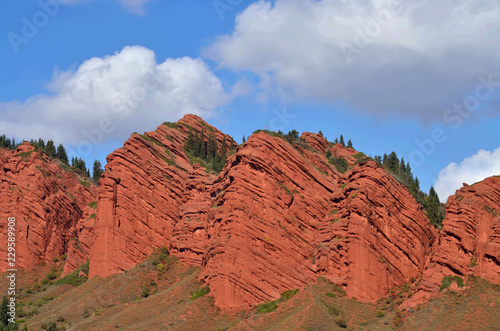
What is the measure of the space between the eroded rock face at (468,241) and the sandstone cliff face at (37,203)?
223 feet

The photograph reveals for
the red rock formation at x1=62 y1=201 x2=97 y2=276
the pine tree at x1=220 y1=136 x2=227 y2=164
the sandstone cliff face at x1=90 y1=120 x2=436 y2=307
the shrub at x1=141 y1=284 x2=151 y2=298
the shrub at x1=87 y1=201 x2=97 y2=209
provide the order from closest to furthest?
1. the sandstone cliff face at x1=90 y1=120 x2=436 y2=307
2. the shrub at x1=141 y1=284 x2=151 y2=298
3. the red rock formation at x1=62 y1=201 x2=97 y2=276
4. the shrub at x1=87 y1=201 x2=97 y2=209
5. the pine tree at x1=220 y1=136 x2=227 y2=164

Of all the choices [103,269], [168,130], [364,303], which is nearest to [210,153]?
[168,130]

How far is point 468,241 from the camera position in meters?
113

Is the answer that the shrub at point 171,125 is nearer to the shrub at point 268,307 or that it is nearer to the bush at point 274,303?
the bush at point 274,303

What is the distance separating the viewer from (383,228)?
125125mm

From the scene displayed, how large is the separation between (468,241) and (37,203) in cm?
7518

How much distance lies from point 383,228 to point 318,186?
12557mm

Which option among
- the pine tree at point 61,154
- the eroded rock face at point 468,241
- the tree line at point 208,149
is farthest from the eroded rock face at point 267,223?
the pine tree at point 61,154

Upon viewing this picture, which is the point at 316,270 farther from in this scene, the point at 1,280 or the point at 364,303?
the point at 1,280

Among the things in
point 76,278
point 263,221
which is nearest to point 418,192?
point 263,221

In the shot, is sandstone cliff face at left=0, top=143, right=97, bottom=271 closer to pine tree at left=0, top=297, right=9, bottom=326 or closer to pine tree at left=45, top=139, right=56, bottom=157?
pine tree at left=45, top=139, right=56, bottom=157

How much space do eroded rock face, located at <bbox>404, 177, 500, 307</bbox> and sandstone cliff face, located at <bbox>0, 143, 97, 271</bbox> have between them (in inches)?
2679

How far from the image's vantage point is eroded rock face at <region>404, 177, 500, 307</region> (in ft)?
360

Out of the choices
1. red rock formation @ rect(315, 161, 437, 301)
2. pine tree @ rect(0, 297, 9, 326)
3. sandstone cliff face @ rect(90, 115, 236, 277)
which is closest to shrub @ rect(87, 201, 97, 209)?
sandstone cliff face @ rect(90, 115, 236, 277)
